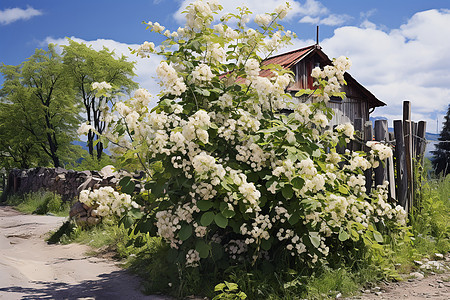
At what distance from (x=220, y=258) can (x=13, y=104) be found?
2952 cm

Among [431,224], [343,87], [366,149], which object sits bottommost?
[431,224]

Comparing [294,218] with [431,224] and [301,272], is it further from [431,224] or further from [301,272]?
[431,224]

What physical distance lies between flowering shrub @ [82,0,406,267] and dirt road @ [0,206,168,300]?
1023mm

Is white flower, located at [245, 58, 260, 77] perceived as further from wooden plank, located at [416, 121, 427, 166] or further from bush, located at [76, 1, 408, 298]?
wooden plank, located at [416, 121, 427, 166]

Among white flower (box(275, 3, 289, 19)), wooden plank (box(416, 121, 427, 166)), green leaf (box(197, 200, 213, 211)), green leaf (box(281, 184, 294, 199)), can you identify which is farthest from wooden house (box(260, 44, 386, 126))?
green leaf (box(197, 200, 213, 211))

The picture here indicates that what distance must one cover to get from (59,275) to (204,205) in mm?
3172

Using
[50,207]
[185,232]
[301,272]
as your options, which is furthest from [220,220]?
[50,207]

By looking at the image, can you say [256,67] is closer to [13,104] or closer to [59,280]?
[59,280]

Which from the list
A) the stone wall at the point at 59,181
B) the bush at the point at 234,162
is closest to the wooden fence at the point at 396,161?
the bush at the point at 234,162

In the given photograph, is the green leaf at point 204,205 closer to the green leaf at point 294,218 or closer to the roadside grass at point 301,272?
the green leaf at point 294,218

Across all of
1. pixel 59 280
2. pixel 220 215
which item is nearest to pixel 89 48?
pixel 59 280

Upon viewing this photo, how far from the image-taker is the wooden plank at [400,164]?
20.3 feet

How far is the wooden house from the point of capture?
17047 millimetres

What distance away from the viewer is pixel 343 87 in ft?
63.8
